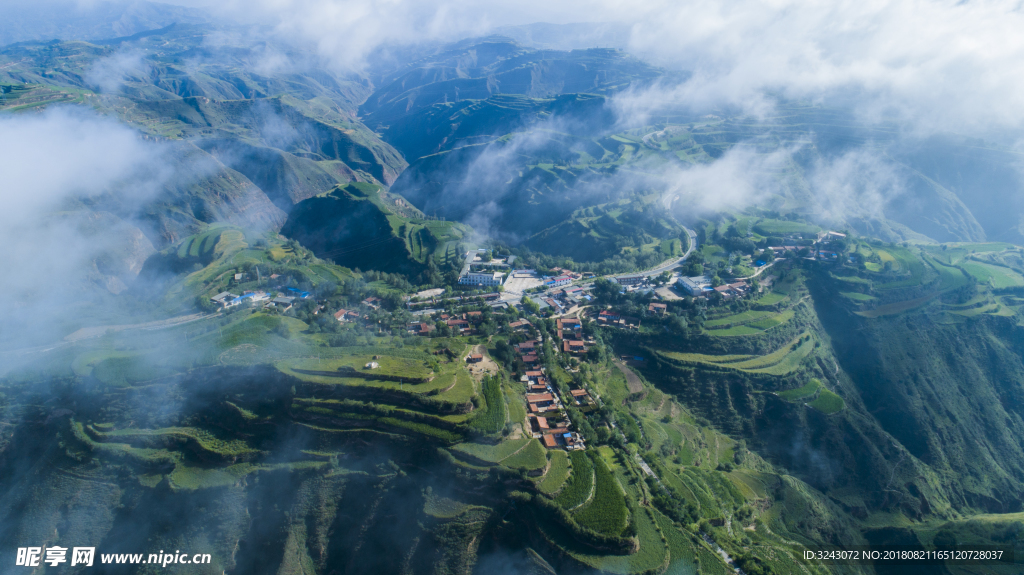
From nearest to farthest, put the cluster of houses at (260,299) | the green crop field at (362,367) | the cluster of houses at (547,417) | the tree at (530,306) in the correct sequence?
the cluster of houses at (547,417) → the green crop field at (362,367) → the cluster of houses at (260,299) → the tree at (530,306)

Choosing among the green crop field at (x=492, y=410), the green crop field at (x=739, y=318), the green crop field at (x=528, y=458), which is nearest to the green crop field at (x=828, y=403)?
the green crop field at (x=739, y=318)

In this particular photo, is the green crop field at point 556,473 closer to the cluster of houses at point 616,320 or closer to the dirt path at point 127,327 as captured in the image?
the cluster of houses at point 616,320

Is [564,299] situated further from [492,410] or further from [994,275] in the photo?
[994,275]

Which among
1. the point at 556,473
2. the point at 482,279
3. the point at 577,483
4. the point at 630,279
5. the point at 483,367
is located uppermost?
the point at 630,279

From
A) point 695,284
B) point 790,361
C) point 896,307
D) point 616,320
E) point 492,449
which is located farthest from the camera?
point 695,284

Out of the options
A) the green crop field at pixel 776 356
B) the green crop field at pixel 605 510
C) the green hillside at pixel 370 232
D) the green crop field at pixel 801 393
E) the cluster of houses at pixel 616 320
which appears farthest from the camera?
the green hillside at pixel 370 232

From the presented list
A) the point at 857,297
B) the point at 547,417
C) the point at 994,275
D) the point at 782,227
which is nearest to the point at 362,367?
the point at 547,417

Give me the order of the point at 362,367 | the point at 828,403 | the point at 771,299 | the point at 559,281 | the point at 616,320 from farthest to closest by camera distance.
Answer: the point at 559,281
the point at 771,299
the point at 616,320
the point at 828,403
the point at 362,367
